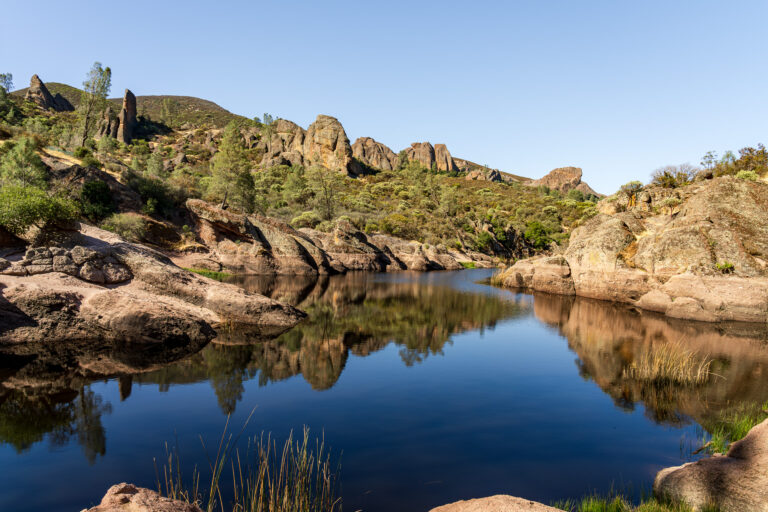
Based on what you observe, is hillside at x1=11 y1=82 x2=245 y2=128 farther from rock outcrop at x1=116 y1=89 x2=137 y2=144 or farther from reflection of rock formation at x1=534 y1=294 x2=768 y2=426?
reflection of rock formation at x1=534 y1=294 x2=768 y2=426

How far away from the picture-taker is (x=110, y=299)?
15.3 meters

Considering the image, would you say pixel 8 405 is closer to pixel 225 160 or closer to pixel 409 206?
pixel 225 160

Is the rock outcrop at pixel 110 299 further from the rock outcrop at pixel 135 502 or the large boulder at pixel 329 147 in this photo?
the large boulder at pixel 329 147

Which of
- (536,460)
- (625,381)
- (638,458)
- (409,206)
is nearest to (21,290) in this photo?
(536,460)

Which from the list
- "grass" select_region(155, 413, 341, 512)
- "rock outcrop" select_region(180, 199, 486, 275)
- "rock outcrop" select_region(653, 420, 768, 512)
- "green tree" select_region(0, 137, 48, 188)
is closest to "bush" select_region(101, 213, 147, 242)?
"rock outcrop" select_region(180, 199, 486, 275)

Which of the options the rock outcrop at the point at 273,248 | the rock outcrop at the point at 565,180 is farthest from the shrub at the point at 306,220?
the rock outcrop at the point at 565,180

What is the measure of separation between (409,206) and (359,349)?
2890 inches

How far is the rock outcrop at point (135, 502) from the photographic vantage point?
3.45m

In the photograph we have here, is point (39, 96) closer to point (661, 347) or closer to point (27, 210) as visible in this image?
point (27, 210)

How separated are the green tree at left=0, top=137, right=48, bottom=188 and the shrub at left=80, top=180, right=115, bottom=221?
3.23 meters

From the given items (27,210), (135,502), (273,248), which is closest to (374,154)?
(273,248)

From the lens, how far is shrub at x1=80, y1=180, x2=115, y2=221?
37.0 meters

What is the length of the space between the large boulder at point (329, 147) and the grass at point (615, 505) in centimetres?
11431

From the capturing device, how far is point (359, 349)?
1673 centimetres
